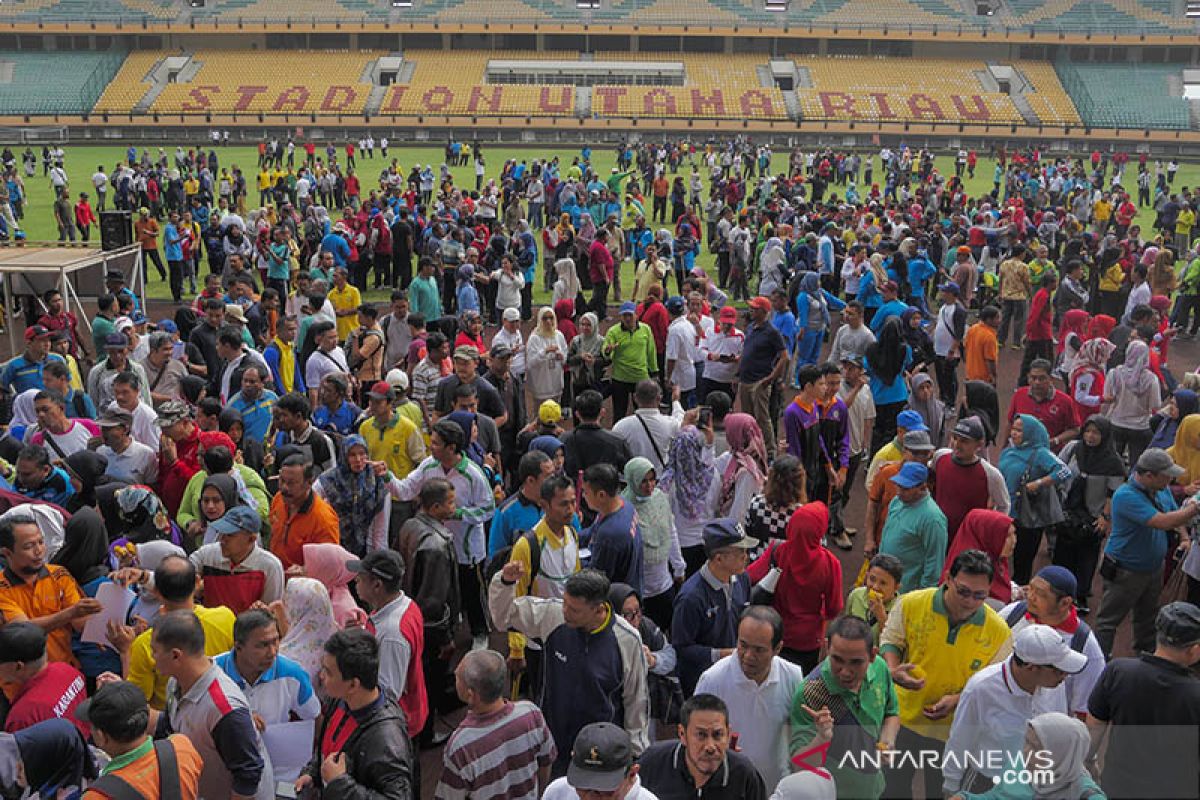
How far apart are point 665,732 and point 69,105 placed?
4771 centimetres

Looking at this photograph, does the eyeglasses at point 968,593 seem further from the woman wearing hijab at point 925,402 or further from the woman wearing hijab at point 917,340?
the woman wearing hijab at point 917,340

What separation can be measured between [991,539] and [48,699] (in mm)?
4294

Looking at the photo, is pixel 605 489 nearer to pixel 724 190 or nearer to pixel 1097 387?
pixel 1097 387

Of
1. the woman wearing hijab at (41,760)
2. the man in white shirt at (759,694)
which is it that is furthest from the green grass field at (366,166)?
the woman wearing hijab at (41,760)

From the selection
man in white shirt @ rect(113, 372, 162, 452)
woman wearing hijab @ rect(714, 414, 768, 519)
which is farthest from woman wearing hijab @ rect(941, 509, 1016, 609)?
man in white shirt @ rect(113, 372, 162, 452)

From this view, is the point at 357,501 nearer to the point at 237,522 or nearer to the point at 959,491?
the point at 237,522

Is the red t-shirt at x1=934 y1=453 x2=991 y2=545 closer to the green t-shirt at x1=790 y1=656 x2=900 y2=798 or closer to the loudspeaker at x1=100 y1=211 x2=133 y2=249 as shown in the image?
the green t-shirt at x1=790 y1=656 x2=900 y2=798

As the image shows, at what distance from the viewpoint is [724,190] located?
25031mm

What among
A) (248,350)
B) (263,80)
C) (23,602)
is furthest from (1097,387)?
(263,80)

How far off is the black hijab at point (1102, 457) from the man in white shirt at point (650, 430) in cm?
258

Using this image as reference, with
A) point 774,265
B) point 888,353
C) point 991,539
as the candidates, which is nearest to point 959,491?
point 991,539

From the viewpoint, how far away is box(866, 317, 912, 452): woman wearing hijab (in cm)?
902

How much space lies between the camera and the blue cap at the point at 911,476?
5445 mm

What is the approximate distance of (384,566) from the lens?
4.48 m
